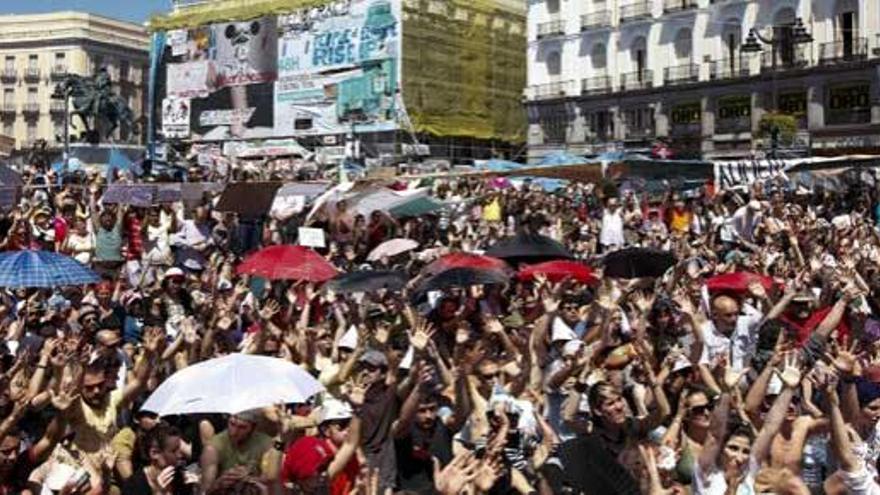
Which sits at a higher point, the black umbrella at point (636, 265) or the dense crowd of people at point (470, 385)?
the black umbrella at point (636, 265)

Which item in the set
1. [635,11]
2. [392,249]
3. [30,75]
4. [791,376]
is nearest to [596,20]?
[635,11]

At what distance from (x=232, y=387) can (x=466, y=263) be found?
183 inches

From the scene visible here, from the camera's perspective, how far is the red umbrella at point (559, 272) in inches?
421

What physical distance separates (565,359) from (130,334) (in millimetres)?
4149

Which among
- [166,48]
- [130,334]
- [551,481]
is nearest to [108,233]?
[130,334]

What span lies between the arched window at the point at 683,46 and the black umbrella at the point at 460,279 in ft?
129

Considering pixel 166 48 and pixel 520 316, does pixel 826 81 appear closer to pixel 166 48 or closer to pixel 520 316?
pixel 520 316

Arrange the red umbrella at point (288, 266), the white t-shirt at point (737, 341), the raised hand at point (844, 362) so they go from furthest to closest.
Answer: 1. the red umbrella at point (288, 266)
2. the white t-shirt at point (737, 341)
3. the raised hand at point (844, 362)

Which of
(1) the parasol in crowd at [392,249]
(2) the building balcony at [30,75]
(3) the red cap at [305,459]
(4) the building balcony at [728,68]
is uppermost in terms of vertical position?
(2) the building balcony at [30,75]

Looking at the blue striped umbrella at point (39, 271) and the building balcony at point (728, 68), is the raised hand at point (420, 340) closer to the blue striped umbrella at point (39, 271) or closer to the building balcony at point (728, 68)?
the blue striped umbrella at point (39, 271)

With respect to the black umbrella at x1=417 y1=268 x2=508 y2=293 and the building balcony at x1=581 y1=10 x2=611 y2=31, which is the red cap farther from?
the building balcony at x1=581 y1=10 x2=611 y2=31

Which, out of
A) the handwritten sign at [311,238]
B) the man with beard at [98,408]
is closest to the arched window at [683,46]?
the handwritten sign at [311,238]

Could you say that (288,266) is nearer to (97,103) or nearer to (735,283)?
(735,283)

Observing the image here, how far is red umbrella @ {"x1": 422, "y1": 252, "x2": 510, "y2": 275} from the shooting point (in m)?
10.7
